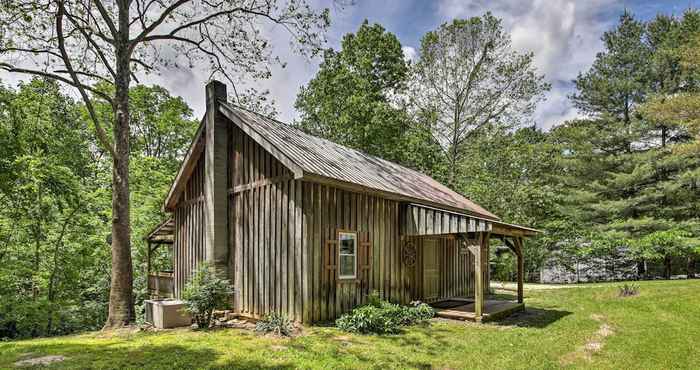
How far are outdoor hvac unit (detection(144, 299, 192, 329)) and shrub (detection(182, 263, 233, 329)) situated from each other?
0.37m

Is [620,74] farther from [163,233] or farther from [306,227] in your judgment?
[163,233]

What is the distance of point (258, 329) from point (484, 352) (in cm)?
457

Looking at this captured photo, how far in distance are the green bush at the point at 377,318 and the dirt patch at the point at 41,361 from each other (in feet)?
16.5

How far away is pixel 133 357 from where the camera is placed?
6820 millimetres

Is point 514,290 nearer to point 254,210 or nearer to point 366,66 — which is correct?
point 254,210

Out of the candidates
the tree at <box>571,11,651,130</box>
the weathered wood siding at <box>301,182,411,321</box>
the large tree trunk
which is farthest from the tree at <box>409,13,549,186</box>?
the large tree trunk

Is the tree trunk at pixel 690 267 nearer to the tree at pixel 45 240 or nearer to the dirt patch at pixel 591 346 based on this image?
the dirt patch at pixel 591 346

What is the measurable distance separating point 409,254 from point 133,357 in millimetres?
7431

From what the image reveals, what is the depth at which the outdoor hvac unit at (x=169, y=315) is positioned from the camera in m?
9.42

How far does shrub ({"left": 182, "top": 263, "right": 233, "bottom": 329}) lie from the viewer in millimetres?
9148

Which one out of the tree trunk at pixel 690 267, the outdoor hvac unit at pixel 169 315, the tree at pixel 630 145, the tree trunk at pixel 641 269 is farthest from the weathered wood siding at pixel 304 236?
the tree trunk at pixel 690 267

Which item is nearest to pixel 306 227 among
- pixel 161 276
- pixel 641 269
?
pixel 161 276

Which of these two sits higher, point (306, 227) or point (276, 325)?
point (306, 227)

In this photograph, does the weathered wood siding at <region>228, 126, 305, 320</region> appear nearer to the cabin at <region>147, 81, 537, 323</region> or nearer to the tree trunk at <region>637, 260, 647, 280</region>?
the cabin at <region>147, 81, 537, 323</region>
